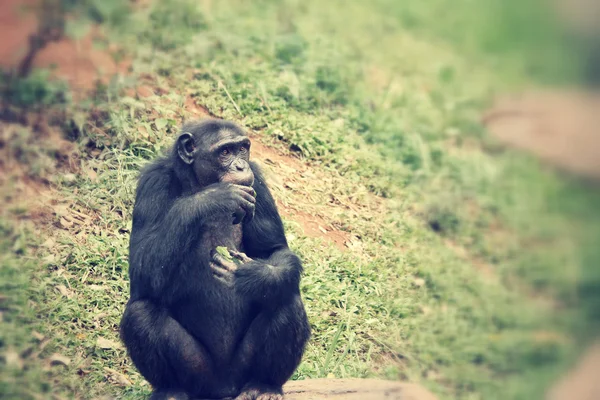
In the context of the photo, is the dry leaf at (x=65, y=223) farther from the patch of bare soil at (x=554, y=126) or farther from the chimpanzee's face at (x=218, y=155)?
the patch of bare soil at (x=554, y=126)

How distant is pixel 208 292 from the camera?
16.5 feet

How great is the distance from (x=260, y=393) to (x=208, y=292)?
84 centimetres

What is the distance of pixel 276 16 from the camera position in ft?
37.3

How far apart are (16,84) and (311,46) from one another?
4508 millimetres

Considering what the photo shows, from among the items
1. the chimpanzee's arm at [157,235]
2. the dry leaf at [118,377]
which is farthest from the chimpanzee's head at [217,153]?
the dry leaf at [118,377]

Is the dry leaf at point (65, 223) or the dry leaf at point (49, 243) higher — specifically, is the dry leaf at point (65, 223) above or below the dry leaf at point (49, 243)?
above

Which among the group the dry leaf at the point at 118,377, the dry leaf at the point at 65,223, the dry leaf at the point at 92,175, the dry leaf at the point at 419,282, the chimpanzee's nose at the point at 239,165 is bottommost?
the dry leaf at the point at 419,282

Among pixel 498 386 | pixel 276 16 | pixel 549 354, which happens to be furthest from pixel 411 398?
pixel 276 16

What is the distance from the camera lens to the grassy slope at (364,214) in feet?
Answer: 22.6

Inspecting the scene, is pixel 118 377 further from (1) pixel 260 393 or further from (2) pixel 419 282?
(2) pixel 419 282

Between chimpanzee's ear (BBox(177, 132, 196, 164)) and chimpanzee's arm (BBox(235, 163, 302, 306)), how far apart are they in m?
0.56

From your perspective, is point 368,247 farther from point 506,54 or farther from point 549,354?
point 506,54

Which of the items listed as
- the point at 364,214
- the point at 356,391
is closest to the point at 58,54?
the point at 364,214

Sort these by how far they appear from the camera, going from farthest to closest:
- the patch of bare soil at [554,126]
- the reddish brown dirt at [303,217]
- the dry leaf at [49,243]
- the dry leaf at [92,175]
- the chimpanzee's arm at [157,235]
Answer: the patch of bare soil at [554,126] → the reddish brown dirt at [303,217] → the dry leaf at [92,175] → the dry leaf at [49,243] → the chimpanzee's arm at [157,235]
